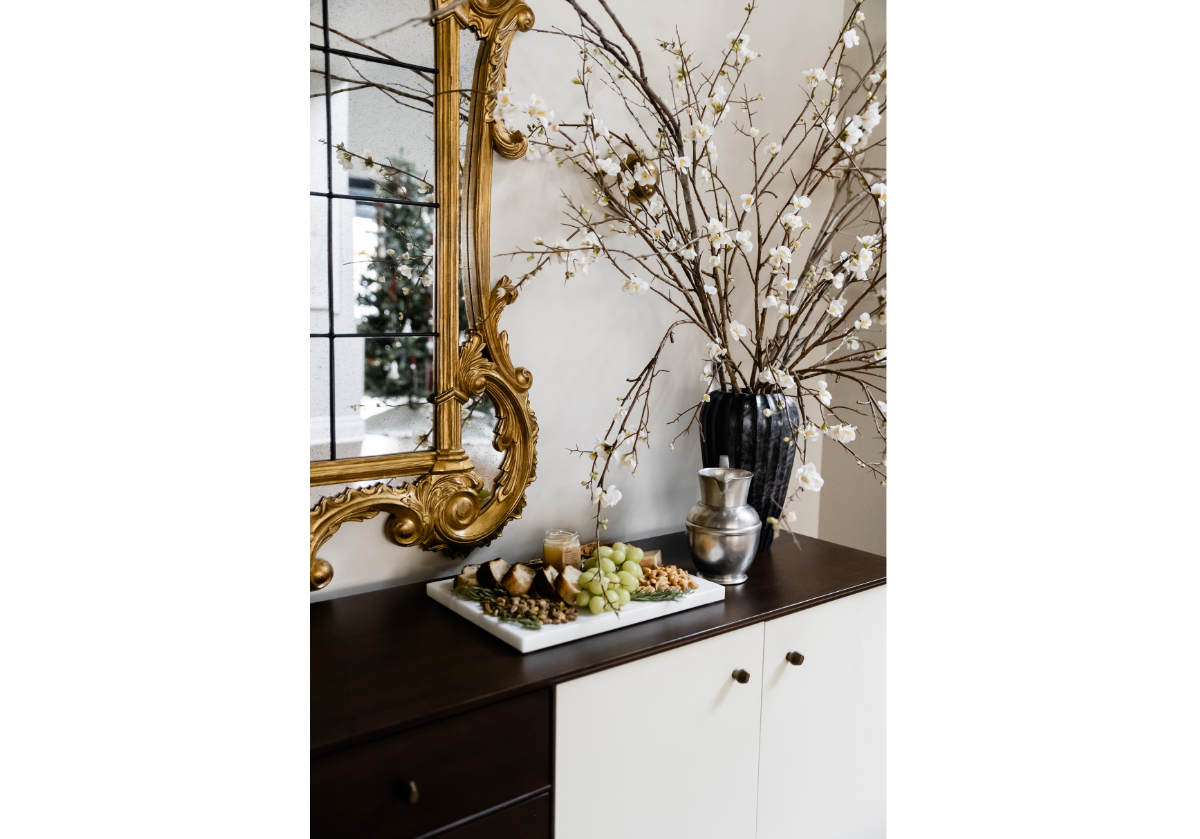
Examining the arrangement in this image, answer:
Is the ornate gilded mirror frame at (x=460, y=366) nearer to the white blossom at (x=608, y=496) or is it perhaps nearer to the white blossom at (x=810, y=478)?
the white blossom at (x=608, y=496)

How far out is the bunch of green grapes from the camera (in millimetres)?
1282

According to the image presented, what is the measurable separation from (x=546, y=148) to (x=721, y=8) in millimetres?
620

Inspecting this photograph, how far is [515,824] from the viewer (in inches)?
43.1

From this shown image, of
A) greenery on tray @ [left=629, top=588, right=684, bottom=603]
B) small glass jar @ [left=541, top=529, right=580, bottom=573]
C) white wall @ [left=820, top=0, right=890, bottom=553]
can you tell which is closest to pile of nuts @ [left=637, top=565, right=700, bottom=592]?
greenery on tray @ [left=629, top=588, right=684, bottom=603]

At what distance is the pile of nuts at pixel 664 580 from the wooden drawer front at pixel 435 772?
334 millimetres

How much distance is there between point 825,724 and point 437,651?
0.78 meters

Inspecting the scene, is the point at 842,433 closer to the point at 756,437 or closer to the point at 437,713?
the point at 756,437

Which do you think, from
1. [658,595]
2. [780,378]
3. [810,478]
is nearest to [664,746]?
[658,595]

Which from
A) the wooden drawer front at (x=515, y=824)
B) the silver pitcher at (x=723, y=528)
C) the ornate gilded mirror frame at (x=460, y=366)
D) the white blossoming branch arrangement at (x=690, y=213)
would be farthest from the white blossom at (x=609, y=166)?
the wooden drawer front at (x=515, y=824)

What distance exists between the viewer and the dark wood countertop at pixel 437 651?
100cm

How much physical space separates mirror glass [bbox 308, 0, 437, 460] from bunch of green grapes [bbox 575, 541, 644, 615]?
38cm
